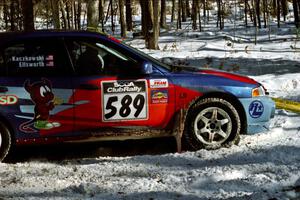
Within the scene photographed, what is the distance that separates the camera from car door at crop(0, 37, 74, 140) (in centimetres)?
535

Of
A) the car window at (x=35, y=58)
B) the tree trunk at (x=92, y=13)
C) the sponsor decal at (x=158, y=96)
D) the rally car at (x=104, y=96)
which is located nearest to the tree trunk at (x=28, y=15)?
Answer: the tree trunk at (x=92, y=13)

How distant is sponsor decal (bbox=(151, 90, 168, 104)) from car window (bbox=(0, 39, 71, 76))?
1.00m

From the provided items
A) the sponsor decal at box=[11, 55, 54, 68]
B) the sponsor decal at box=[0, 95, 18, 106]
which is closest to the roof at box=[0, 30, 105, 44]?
the sponsor decal at box=[11, 55, 54, 68]

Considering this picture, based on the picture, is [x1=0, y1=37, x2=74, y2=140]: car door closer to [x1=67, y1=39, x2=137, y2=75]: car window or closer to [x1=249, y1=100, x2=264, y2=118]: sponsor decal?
[x1=67, y1=39, x2=137, y2=75]: car window

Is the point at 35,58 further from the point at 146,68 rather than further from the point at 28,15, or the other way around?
the point at 28,15

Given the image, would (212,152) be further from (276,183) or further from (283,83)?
(283,83)

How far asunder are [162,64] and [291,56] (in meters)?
9.58

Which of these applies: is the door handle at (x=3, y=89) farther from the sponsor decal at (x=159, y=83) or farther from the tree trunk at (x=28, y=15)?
the tree trunk at (x=28, y=15)

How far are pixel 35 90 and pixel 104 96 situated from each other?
764 millimetres

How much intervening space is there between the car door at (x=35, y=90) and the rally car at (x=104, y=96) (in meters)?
0.01

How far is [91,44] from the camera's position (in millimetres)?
5664

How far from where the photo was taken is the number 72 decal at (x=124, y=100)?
5.46 metres

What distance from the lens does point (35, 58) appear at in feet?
17.9

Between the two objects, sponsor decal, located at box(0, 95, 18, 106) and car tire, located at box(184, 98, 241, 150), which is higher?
sponsor decal, located at box(0, 95, 18, 106)
